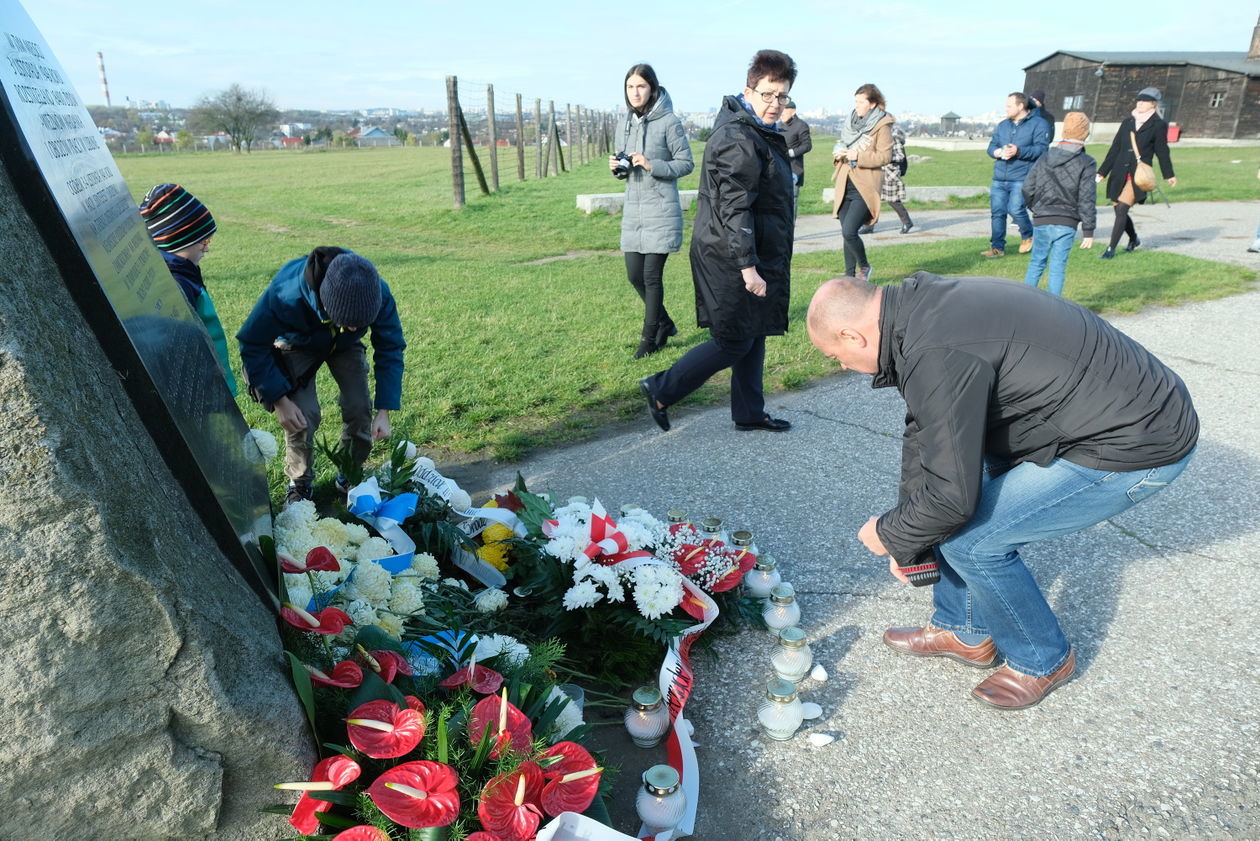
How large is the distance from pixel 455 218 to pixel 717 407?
1015 cm

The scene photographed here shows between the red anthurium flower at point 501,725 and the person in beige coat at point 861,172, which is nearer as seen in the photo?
the red anthurium flower at point 501,725

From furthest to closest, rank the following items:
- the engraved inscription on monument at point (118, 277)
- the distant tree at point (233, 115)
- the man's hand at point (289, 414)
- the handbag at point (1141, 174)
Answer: the distant tree at point (233, 115) < the handbag at point (1141, 174) < the man's hand at point (289, 414) < the engraved inscription on monument at point (118, 277)

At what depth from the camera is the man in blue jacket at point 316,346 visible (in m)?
3.31

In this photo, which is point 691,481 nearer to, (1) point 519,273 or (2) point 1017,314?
(2) point 1017,314

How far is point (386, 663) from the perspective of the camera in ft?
6.98

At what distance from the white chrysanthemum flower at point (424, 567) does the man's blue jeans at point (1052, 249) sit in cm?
642

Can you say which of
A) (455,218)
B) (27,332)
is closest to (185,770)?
(27,332)

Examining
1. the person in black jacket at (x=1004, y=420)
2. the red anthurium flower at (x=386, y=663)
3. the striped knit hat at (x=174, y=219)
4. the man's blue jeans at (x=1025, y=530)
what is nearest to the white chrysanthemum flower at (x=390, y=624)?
the red anthurium flower at (x=386, y=663)

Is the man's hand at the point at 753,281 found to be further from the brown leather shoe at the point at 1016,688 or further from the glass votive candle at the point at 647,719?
the glass votive candle at the point at 647,719

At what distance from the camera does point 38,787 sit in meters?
1.50

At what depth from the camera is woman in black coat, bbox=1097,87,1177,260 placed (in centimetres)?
972

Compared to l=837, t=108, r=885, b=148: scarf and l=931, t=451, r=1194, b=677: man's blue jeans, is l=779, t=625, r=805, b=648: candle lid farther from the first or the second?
l=837, t=108, r=885, b=148: scarf

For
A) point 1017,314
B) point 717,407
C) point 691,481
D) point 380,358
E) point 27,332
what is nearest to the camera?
point 27,332

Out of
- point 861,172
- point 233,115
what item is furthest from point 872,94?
point 233,115
